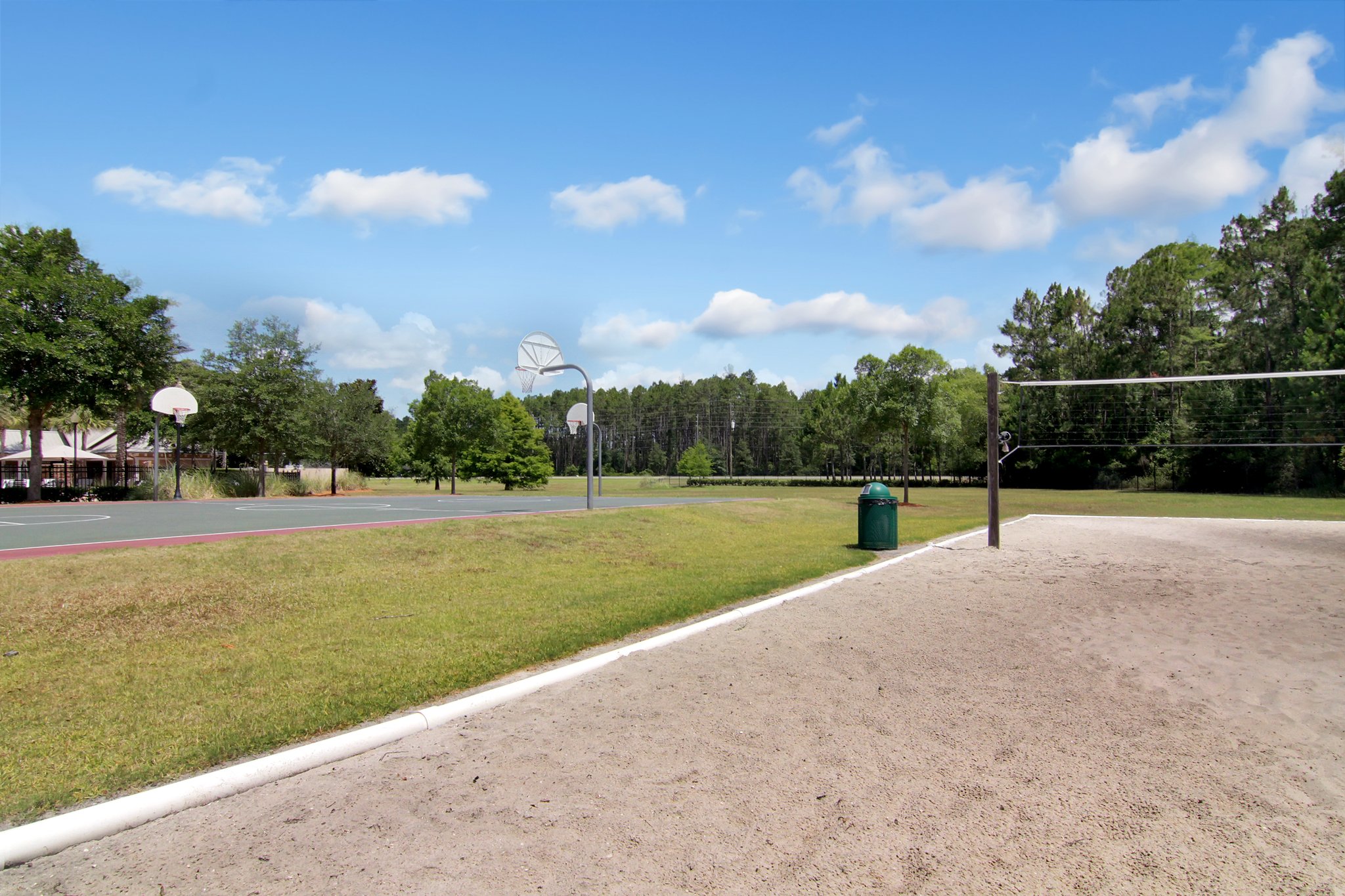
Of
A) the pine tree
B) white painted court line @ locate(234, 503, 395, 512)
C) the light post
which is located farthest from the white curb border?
the pine tree

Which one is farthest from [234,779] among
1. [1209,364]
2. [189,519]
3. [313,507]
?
[1209,364]

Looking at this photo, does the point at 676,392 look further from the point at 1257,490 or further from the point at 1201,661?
the point at 1201,661

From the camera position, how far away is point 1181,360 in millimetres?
54562

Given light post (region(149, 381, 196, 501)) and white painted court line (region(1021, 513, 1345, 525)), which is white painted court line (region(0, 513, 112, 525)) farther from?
white painted court line (region(1021, 513, 1345, 525))

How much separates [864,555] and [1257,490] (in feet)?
149

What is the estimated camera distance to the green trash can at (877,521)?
15.9m

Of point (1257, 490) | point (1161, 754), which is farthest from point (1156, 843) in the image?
point (1257, 490)

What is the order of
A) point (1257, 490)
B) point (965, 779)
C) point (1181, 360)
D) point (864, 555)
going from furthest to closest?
1. point (1181, 360)
2. point (1257, 490)
3. point (864, 555)
4. point (965, 779)

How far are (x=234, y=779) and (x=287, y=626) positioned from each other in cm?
410

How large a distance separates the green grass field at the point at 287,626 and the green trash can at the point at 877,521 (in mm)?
704

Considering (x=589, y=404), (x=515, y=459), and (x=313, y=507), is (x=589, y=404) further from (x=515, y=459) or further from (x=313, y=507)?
(x=515, y=459)

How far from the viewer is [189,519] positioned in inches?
671

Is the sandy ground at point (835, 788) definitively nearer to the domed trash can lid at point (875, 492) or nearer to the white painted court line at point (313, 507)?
the domed trash can lid at point (875, 492)

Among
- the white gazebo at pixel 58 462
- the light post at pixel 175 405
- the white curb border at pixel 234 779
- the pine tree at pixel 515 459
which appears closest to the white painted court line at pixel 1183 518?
the white curb border at pixel 234 779
